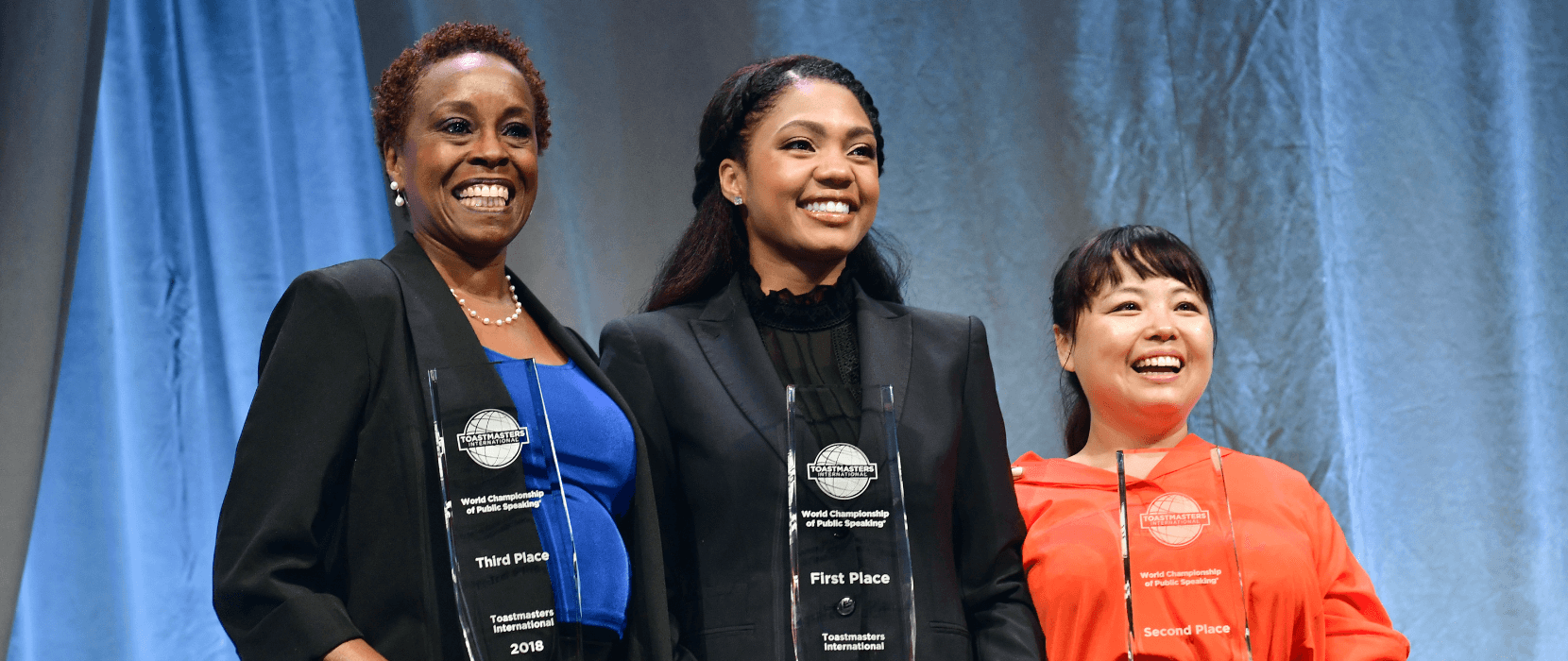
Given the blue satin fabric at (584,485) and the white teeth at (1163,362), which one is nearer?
the blue satin fabric at (584,485)

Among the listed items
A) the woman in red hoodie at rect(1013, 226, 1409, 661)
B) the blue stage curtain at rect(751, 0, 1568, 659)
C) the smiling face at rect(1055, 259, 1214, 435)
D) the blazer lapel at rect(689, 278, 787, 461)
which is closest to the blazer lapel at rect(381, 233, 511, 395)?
the blazer lapel at rect(689, 278, 787, 461)

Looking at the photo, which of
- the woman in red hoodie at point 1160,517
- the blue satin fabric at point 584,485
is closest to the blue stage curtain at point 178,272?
the blue satin fabric at point 584,485

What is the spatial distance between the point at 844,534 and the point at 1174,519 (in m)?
0.47

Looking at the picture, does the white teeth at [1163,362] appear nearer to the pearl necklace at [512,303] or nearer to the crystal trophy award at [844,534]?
the crystal trophy award at [844,534]

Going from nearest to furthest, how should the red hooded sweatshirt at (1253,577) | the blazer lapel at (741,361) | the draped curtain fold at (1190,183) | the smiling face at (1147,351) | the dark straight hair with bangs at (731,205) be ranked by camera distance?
the blazer lapel at (741,361), the red hooded sweatshirt at (1253,577), the dark straight hair with bangs at (731,205), the smiling face at (1147,351), the draped curtain fold at (1190,183)

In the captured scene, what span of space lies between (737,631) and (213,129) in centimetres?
186

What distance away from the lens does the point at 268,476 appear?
126 cm

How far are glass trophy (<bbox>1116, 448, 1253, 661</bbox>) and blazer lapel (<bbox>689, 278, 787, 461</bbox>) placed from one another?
0.46 meters

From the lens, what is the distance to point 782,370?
1.72m

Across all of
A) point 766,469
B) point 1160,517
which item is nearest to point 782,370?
point 766,469

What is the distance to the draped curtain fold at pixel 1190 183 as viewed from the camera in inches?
105

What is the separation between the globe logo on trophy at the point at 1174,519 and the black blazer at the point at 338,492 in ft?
2.10

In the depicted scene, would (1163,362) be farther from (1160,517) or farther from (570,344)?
(570,344)

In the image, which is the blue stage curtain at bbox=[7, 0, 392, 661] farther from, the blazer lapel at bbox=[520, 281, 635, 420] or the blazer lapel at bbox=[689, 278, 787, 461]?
the blazer lapel at bbox=[689, 278, 787, 461]
